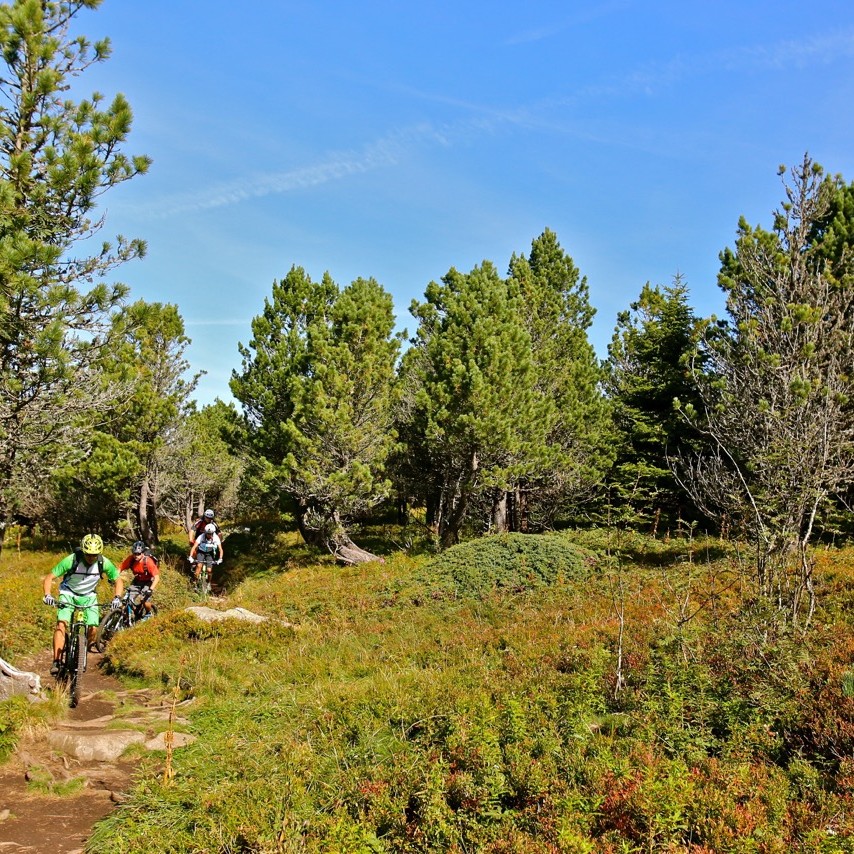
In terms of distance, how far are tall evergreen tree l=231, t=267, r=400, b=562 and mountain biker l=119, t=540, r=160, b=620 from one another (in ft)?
21.3

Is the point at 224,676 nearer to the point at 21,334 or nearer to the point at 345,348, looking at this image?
the point at 21,334

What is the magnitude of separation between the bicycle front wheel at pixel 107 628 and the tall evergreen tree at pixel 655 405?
620 inches

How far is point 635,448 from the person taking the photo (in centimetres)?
2484

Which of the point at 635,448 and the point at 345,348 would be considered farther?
the point at 635,448

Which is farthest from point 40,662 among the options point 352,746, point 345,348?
point 345,348

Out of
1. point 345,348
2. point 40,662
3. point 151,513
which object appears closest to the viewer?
point 40,662

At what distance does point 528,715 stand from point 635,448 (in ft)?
66.3

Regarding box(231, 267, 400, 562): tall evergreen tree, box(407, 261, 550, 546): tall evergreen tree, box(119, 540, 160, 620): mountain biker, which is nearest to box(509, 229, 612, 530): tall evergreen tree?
box(407, 261, 550, 546): tall evergreen tree

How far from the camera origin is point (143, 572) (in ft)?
39.2

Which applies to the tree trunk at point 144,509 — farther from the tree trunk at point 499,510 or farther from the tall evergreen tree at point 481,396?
the tree trunk at point 499,510

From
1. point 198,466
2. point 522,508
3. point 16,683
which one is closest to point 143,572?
point 16,683

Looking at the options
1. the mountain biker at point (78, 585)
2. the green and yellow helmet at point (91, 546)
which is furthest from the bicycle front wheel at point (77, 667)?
the green and yellow helmet at point (91, 546)

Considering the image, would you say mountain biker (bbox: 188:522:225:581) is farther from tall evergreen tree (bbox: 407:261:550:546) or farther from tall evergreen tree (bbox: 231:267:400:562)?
tall evergreen tree (bbox: 407:261:550:546)

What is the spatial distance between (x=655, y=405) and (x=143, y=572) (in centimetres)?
2001
